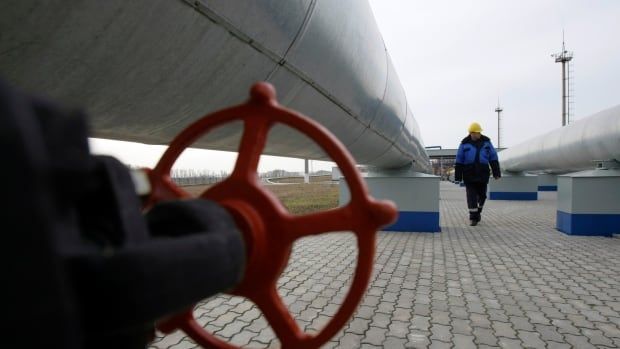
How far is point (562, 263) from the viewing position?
3.29 meters

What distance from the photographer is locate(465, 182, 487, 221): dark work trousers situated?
5.52 meters

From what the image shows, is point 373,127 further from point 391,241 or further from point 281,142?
point 391,241

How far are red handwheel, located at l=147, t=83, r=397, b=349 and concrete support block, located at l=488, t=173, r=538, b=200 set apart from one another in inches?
459

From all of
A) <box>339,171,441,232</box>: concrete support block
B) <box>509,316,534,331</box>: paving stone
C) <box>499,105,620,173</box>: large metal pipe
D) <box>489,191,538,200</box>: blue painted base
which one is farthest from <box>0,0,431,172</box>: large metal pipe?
<box>489,191,538,200</box>: blue painted base

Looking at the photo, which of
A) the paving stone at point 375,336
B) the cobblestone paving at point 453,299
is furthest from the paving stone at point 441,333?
the paving stone at point 375,336

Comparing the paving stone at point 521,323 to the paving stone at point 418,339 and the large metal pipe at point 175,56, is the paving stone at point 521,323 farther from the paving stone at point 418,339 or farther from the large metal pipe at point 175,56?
the large metal pipe at point 175,56

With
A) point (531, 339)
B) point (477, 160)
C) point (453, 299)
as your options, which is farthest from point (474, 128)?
point (531, 339)

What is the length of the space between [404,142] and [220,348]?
3.33 metres

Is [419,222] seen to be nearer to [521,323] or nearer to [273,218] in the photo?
[521,323]

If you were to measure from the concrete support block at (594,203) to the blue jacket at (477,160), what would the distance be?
0.97 m

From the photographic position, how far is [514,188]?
35.8 ft

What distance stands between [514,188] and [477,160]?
6406 millimetres

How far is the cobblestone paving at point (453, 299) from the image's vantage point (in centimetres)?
182

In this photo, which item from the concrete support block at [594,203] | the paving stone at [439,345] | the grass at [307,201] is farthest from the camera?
the grass at [307,201]
